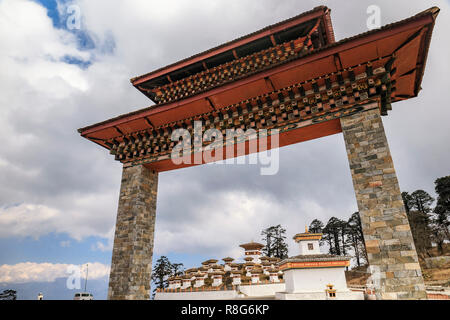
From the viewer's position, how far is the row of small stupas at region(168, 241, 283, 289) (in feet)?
84.8

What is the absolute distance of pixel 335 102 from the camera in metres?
6.64

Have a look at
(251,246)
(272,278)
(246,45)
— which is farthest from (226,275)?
(246,45)

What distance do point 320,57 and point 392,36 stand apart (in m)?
1.44

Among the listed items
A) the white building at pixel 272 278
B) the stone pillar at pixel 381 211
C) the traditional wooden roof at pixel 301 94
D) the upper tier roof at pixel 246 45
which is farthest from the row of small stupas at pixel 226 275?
the stone pillar at pixel 381 211

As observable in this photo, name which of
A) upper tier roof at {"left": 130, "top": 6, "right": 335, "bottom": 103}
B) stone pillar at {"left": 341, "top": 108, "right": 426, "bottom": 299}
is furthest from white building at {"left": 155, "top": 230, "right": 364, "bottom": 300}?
upper tier roof at {"left": 130, "top": 6, "right": 335, "bottom": 103}

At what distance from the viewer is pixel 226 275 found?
27922 mm

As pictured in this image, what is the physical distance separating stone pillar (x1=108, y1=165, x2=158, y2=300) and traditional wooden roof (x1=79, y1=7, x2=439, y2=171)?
2.63 feet

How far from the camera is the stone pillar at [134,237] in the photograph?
7.82 meters

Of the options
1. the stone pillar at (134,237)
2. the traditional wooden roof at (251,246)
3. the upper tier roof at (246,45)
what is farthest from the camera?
the traditional wooden roof at (251,246)

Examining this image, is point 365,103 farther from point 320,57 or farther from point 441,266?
point 441,266

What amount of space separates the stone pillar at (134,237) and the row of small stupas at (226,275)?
61.6 feet

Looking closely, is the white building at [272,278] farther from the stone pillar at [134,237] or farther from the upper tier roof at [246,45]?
the upper tier roof at [246,45]

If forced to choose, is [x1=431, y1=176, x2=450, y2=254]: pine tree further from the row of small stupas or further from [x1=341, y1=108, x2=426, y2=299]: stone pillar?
[x1=341, y1=108, x2=426, y2=299]: stone pillar
